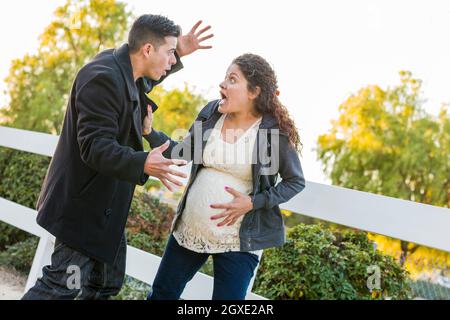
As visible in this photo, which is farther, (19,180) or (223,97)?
(19,180)

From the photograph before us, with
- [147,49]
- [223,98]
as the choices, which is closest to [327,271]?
[223,98]

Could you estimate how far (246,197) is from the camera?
2168 millimetres

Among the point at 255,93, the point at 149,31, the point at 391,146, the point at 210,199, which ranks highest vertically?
the point at 149,31

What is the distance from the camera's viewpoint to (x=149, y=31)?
230 cm

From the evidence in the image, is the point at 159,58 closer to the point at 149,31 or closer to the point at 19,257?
the point at 149,31

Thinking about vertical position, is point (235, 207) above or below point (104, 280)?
above

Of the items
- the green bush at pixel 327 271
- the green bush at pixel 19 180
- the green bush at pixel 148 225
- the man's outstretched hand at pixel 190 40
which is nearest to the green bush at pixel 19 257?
the green bush at pixel 19 180

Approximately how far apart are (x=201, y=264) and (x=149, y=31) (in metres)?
1.01

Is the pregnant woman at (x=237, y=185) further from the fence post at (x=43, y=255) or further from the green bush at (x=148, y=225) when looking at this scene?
the green bush at (x=148, y=225)

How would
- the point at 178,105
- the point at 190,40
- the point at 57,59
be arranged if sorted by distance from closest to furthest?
the point at 190,40 < the point at 57,59 < the point at 178,105

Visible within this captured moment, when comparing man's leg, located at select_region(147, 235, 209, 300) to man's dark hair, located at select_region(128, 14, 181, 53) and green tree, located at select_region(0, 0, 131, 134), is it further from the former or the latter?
green tree, located at select_region(0, 0, 131, 134)

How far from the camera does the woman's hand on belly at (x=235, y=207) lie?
2.13 metres

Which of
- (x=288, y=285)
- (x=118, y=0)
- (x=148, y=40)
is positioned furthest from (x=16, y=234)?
(x=118, y=0)

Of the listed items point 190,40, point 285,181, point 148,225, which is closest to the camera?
point 285,181
